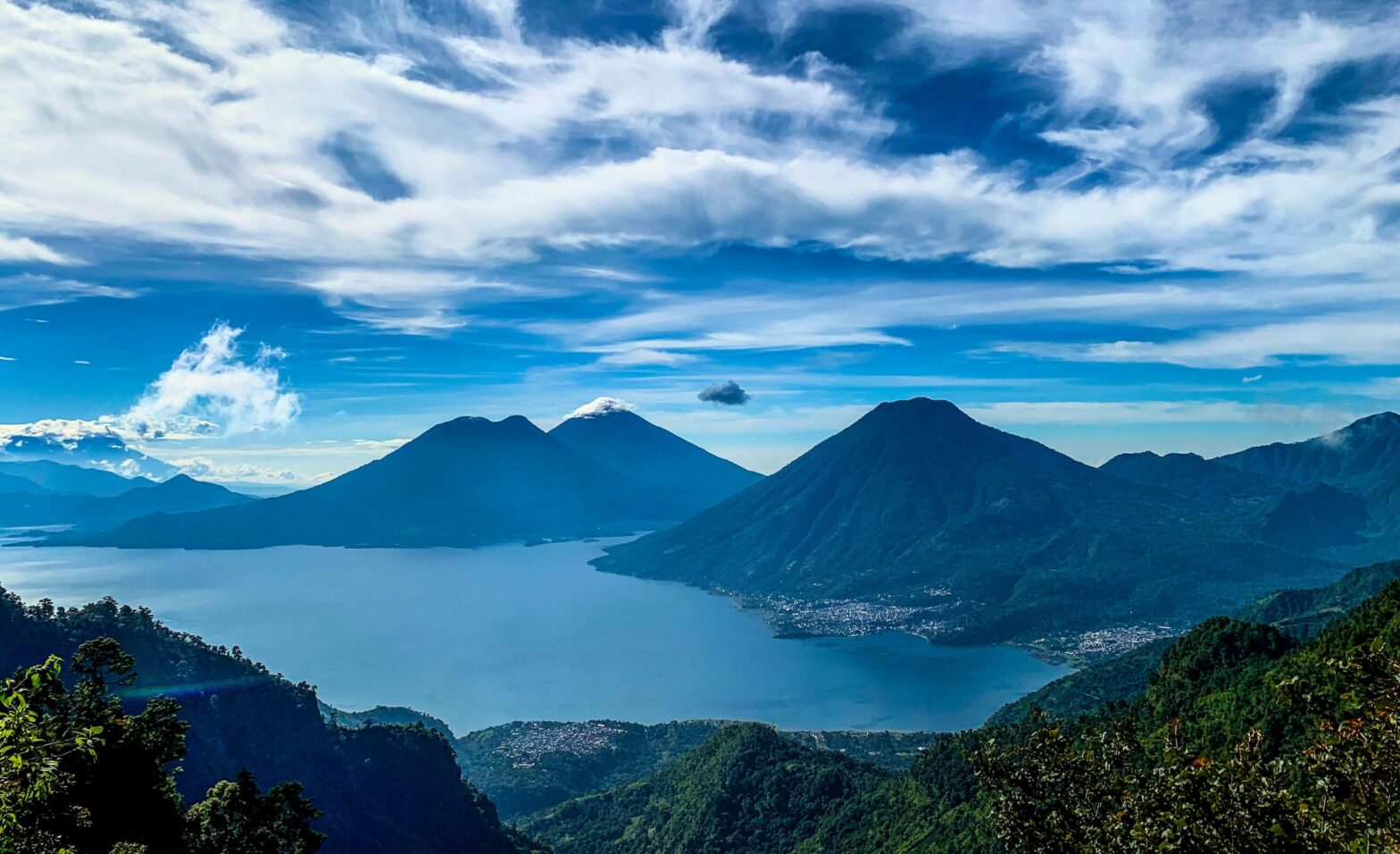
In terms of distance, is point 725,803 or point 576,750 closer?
point 725,803

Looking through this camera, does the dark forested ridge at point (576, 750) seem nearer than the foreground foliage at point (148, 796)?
No

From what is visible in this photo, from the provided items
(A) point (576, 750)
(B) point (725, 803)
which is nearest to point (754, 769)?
(B) point (725, 803)

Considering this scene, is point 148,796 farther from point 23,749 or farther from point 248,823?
point 23,749

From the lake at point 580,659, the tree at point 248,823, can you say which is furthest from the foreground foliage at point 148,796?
the lake at point 580,659

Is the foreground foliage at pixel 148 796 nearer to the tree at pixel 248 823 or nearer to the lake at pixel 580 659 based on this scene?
the tree at pixel 248 823

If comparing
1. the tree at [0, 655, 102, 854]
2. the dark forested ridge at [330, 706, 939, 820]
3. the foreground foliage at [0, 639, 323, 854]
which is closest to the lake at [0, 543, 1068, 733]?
the dark forested ridge at [330, 706, 939, 820]

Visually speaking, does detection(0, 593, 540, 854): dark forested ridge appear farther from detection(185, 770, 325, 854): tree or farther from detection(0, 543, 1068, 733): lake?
detection(0, 543, 1068, 733): lake
